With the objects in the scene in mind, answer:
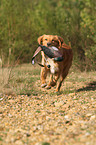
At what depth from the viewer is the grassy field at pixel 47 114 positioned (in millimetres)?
3166

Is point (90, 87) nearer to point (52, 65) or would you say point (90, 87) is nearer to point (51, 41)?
point (52, 65)

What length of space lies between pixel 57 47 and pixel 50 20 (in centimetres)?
741

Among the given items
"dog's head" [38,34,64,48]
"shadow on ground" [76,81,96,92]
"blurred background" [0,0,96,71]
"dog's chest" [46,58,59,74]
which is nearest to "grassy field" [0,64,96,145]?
"shadow on ground" [76,81,96,92]

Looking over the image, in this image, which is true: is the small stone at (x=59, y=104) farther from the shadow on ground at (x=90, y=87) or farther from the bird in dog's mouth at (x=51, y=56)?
the shadow on ground at (x=90, y=87)

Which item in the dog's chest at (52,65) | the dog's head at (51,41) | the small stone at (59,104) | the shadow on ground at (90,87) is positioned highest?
the dog's head at (51,41)

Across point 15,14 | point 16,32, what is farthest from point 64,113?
point 15,14

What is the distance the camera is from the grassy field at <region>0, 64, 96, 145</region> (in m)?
3.17

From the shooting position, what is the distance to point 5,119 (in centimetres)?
424

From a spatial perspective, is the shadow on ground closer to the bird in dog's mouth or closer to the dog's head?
the bird in dog's mouth

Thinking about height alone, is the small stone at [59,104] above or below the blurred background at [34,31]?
below

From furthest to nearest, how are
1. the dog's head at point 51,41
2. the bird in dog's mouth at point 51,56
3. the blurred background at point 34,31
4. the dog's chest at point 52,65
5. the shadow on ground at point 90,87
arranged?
the blurred background at point 34,31 < the shadow on ground at point 90,87 < the dog's chest at point 52,65 < the dog's head at point 51,41 < the bird in dog's mouth at point 51,56

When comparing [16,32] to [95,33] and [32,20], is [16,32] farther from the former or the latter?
[95,33]

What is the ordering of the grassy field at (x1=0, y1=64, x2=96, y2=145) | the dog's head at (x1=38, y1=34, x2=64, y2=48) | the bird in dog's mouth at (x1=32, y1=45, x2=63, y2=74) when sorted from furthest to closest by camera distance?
the dog's head at (x1=38, y1=34, x2=64, y2=48), the bird in dog's mouth at (x1=32, y1=45, x2=63, y2=74), the grassy field at (x1=0, y1=64, x2=96, y2=145)

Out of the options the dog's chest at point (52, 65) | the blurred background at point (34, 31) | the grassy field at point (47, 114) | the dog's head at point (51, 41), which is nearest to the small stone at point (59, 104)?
the grassy field at point (47, 114)
